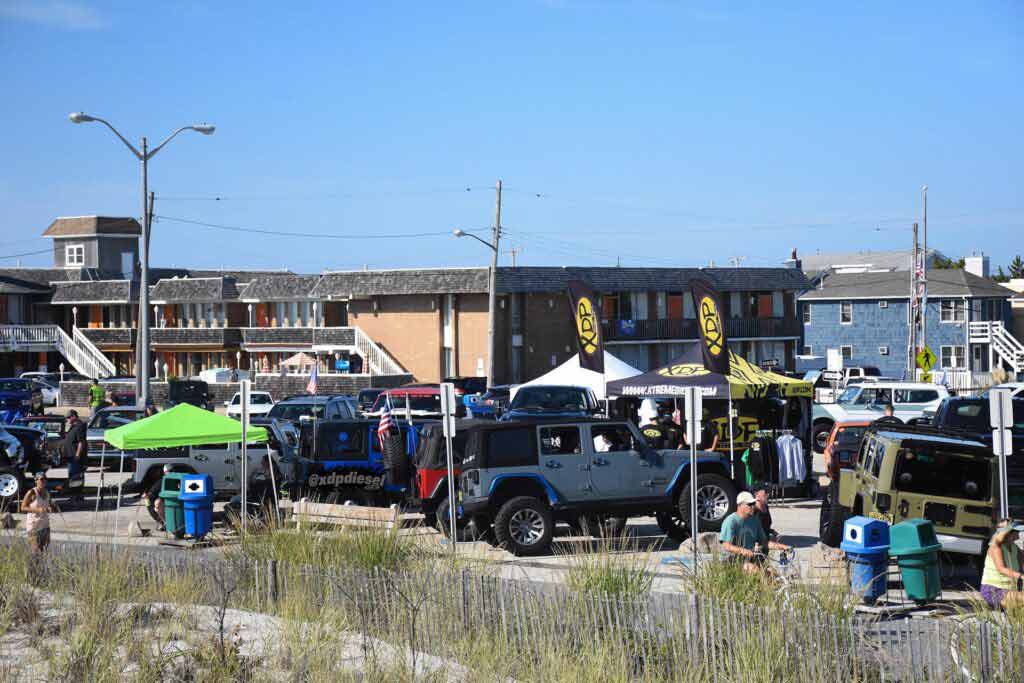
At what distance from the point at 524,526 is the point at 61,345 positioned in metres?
56.3

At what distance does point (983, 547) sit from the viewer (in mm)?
16031

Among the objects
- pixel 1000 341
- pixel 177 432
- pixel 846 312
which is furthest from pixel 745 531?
pixel 846 312

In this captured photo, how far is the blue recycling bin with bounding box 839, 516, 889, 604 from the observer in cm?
1409

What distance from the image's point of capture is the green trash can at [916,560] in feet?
46.9

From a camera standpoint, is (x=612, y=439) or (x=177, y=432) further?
(x=177, y=432)

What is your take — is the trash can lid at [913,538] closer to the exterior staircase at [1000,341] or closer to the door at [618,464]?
the door at [618,464]

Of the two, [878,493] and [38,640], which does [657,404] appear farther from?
[38,640]

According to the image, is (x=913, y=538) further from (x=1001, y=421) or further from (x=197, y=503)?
(x=197, y=503)

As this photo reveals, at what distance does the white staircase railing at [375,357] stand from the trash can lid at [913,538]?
150ft

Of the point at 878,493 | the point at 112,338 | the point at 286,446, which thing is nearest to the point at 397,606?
the point at 878,493

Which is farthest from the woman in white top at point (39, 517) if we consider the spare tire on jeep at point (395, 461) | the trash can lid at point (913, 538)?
the trash can lid at point (913, 538)

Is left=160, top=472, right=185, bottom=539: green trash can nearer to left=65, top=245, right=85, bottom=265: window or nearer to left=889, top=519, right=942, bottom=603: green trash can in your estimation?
left=889, top=519, right=942, bottom=603: green trash can

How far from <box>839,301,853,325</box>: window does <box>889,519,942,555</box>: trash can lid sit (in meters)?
61.6

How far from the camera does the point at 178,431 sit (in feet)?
70.3
